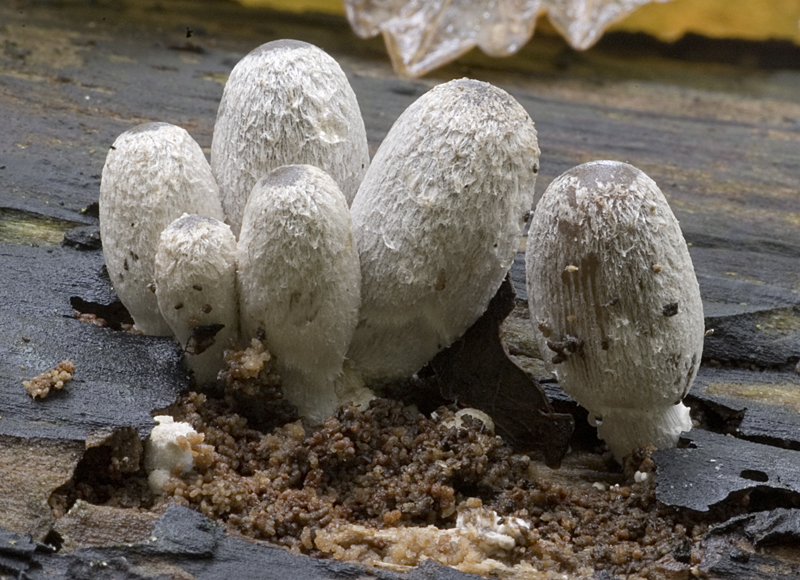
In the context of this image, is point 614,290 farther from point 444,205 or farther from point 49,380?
point 49,380

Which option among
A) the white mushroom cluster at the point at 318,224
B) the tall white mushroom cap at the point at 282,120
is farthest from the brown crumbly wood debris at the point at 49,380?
the tall white mushroom cap at the point at 282,120

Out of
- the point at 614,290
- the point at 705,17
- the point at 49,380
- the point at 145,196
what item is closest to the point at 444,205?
the point at 614,290

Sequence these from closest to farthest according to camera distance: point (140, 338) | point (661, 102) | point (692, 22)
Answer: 1. point (140, 338)
2. point (661, 102)
3. point (692, 22)

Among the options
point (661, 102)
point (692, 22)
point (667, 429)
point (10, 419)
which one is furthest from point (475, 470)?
point (692, 22)

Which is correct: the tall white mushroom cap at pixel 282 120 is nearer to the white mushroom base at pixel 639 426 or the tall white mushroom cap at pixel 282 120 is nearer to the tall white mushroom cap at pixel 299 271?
the tall white mushroom cap at pixel 299 271

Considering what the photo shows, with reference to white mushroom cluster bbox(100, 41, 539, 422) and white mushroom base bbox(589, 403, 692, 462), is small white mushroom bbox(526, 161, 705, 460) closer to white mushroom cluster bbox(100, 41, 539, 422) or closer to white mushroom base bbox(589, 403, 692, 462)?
white mushroom base bbox(589, 403, 692, 462)

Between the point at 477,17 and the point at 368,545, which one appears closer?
the point at 368,545

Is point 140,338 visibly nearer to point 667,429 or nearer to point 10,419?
point 10,419
